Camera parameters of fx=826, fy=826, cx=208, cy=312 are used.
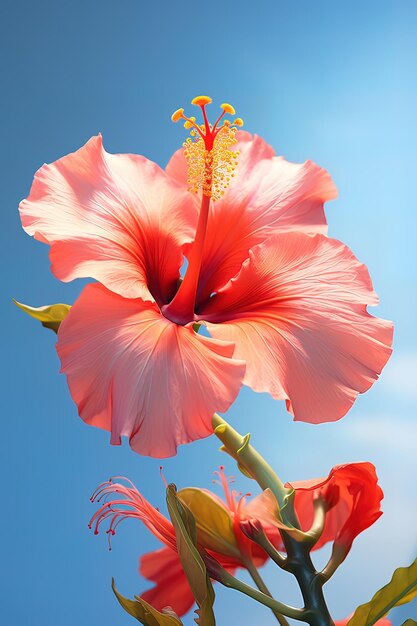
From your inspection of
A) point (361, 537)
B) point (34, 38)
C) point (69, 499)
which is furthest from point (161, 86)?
point (361, 537)

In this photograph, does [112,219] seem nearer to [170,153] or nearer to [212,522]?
[212,522]

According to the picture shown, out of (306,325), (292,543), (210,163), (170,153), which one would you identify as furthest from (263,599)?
(170,153)

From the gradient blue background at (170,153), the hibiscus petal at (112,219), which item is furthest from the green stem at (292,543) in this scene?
the gradient blue background at (170,153)

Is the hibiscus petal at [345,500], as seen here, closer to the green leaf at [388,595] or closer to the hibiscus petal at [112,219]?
the green leaf at [388,595]

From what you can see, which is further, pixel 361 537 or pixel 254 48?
pixel 254 48

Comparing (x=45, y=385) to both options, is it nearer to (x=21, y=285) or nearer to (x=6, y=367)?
(x=6, y=367)
